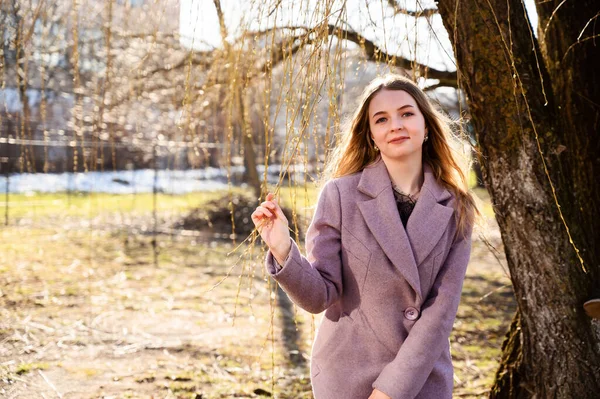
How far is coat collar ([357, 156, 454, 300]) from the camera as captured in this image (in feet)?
6.09

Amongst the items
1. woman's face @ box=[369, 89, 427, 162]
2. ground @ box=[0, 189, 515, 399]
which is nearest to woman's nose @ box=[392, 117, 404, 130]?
woman's face @ box=[369, 89, 427, 162]

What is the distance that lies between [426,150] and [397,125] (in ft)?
0.69

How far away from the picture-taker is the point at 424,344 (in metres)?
1.78

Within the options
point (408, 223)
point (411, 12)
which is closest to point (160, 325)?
point (411, 12)

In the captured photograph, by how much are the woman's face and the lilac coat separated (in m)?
0.09

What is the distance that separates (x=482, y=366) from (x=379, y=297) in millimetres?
2457

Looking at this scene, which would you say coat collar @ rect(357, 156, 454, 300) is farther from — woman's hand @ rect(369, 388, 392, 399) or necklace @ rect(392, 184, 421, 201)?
woman's hand @ rect(369, 388, 392, 399)

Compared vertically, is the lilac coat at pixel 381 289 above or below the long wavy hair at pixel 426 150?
below

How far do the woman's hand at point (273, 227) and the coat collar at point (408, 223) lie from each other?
26 cm

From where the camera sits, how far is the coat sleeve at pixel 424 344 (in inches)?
69.2

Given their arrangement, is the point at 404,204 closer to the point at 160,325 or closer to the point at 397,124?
the point at 397,124

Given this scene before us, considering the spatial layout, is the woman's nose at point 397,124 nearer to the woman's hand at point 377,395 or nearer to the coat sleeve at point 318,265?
the coat sleeve at point 318,265

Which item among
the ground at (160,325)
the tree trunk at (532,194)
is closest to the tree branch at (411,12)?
the tree trunk at (532,194)

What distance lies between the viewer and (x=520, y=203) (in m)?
2.33
